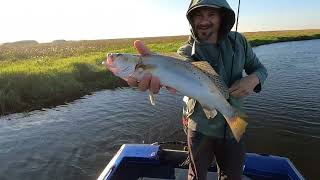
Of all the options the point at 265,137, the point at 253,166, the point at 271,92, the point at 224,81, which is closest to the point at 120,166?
the point at 253,166

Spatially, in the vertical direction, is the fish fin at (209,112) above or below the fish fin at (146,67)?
below

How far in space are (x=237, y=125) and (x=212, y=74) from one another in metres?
0.57

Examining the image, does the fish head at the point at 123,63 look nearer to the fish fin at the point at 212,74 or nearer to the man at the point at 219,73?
the fish fin at the point at 212,74

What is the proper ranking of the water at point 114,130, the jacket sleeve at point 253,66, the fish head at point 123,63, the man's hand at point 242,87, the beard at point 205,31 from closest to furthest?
the fish head at point 123,63, the man's hand at point 242,87, the beard at point 205,31, the jacket sleeve at point 253,66, the water at point 114,130

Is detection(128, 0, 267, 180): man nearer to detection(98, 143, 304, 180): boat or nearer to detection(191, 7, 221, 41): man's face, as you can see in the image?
detection(191, 7, 221, 41): man's face

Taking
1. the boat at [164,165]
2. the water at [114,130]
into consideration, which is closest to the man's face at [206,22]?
the boat at [164,165]

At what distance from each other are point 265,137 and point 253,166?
5.82 m

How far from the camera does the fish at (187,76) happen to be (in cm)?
344

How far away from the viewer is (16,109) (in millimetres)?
15625

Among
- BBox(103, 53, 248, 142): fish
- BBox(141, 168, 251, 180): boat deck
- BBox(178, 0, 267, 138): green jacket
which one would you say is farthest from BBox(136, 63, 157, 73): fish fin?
BBox(141, 168, 251, 180): boat deck

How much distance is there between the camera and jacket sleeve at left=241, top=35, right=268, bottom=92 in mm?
4107

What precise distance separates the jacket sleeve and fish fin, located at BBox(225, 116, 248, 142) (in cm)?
58

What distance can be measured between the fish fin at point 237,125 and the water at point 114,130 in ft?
20.3

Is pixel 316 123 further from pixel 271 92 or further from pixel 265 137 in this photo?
pixel 271 92
